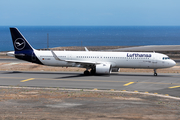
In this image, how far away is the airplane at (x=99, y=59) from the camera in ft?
123

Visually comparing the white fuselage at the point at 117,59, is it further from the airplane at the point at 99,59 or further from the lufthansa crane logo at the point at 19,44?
the lufthansa crane logo at the point at 19,44

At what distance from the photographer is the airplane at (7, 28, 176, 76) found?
37.5 metres

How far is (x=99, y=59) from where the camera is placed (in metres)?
38.8

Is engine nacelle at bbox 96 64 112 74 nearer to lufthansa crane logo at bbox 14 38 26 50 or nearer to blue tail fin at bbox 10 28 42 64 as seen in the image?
blue tail fin at bbox 10 28 42 64

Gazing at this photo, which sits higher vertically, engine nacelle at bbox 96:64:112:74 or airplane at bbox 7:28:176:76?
airplane at bbox 7:28:176:76

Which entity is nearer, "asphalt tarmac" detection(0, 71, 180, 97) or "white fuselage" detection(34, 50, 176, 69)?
"asphalt tarmac" detection(0, 71, 180, 97)

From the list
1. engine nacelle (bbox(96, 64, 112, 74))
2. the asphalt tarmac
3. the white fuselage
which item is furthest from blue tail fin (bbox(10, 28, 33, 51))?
engine nacelle (bbox(96, 64, 112, 74))

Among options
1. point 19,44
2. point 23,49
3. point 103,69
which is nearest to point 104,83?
point 103,69

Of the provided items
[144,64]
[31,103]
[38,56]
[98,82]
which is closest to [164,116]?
[31,103]

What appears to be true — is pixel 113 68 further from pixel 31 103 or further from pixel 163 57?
pixel 31 103

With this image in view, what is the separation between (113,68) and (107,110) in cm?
2150

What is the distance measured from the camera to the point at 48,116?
1686cm

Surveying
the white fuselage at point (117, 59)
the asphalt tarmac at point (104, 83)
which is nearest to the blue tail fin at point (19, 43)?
the white fuselage at point (117, 59)

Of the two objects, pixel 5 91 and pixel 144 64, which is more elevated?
pixel 144 64
